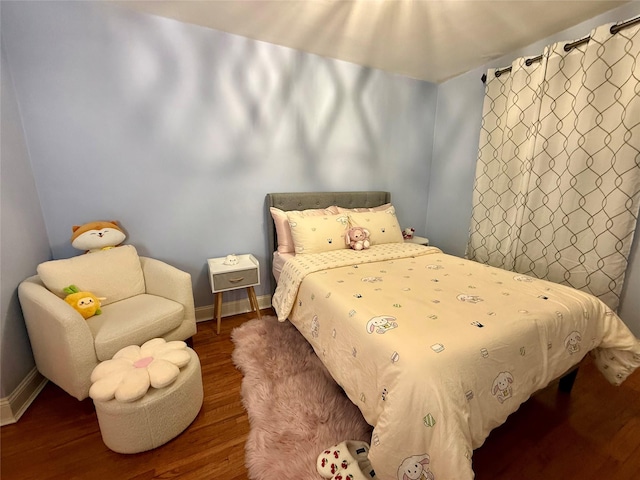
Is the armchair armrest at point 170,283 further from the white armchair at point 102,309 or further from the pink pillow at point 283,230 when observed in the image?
the pink pillow at point 283,230

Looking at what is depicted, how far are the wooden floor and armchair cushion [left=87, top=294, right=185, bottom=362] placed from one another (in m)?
0.42

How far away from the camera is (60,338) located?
1.34 metres

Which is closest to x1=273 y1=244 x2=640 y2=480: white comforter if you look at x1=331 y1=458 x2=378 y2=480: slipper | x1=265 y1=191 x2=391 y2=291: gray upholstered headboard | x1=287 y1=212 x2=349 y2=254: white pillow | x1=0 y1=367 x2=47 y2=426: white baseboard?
x1=331 y1=458 x2=378 y2=480: slipper

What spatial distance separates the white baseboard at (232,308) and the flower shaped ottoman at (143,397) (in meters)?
1.08

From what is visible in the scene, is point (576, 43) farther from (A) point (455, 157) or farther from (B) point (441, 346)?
(B) point (441, 346)

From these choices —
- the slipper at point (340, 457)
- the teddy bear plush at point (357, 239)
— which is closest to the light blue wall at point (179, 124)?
the teddy bear plush at point (357, 239)

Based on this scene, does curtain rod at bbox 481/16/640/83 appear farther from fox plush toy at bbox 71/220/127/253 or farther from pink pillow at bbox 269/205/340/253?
fox plush toy at bbox 71/220/127/253

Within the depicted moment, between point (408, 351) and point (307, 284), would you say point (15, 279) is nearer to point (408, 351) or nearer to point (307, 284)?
point (307, 284)

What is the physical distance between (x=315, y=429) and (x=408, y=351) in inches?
28.8

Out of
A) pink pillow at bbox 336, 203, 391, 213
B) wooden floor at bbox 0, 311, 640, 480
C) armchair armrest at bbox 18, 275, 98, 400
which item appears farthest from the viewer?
pink pillow at bbox 336, 203, 391, 213

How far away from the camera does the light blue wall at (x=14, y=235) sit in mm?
1452

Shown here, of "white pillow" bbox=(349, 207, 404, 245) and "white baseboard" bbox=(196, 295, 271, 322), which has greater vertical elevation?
"white pillow" bbox=(349, 207, 404, 245)

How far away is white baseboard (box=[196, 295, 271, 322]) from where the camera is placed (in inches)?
96.8

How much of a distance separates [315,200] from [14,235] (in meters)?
2.12
